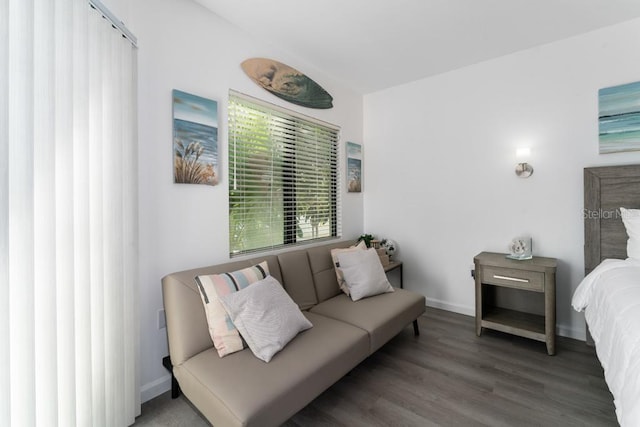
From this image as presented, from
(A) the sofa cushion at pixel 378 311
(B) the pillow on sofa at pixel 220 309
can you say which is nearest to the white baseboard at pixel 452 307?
(A) the sofa cushion at pixel 378 311

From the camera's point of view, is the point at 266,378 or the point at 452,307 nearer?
the point at 266,378

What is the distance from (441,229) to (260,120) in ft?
7.65

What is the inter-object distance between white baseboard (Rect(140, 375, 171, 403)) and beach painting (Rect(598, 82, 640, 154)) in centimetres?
389

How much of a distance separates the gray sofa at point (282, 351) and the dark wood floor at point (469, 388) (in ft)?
0.83

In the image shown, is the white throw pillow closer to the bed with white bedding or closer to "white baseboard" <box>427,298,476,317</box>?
the bed with white bedding

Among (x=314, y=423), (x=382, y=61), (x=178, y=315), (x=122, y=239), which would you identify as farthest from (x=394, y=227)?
(x=122, y=239)

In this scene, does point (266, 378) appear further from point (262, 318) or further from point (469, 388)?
point (469, 388)

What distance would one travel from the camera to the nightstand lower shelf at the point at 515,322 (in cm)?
245

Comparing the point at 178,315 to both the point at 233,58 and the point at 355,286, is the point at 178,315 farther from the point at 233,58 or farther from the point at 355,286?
the point at 233,58

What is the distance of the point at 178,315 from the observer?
171 cm

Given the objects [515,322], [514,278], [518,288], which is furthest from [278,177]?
[515,322]

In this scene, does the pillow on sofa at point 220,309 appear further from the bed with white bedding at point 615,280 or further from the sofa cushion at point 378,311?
the bed with white bedding at point 615,280

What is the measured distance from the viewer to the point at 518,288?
2564mm

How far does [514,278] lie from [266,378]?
7.42ft
